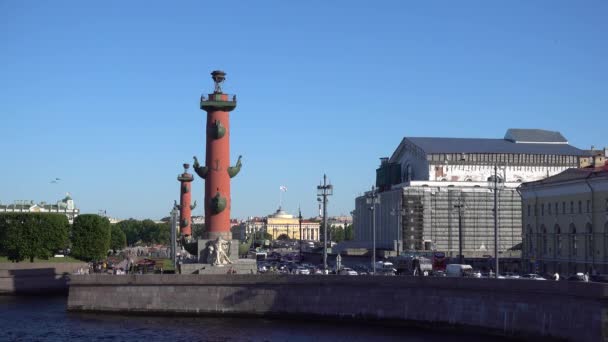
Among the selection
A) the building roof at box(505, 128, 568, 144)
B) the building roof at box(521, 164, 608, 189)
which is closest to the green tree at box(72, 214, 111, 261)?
the building roof at box(521, 164, 608, 189)

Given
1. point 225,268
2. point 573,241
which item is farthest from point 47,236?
point 573,241

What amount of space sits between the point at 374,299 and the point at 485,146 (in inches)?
3458


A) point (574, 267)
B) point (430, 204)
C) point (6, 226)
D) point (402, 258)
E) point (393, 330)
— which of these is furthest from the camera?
point (430, 204)

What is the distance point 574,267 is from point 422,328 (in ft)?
97.5

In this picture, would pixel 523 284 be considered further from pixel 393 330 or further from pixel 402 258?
pixel 402 258

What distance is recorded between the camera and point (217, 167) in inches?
2309

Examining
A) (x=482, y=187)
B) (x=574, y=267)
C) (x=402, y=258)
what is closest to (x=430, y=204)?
(x=482, y=187)

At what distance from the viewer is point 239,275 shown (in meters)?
53.5

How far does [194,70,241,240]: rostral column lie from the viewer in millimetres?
58375

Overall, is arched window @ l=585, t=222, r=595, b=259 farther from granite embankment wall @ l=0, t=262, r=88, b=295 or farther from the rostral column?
granite embankment wall @ l=0, t=262, r=88, b=295

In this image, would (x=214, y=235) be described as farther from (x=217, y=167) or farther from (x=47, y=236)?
(x=47, y=236)

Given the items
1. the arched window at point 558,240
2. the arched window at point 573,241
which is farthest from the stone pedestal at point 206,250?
the arched window at point 558,240

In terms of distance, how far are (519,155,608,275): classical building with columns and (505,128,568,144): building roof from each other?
169 ft

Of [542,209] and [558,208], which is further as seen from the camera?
[542,209]
